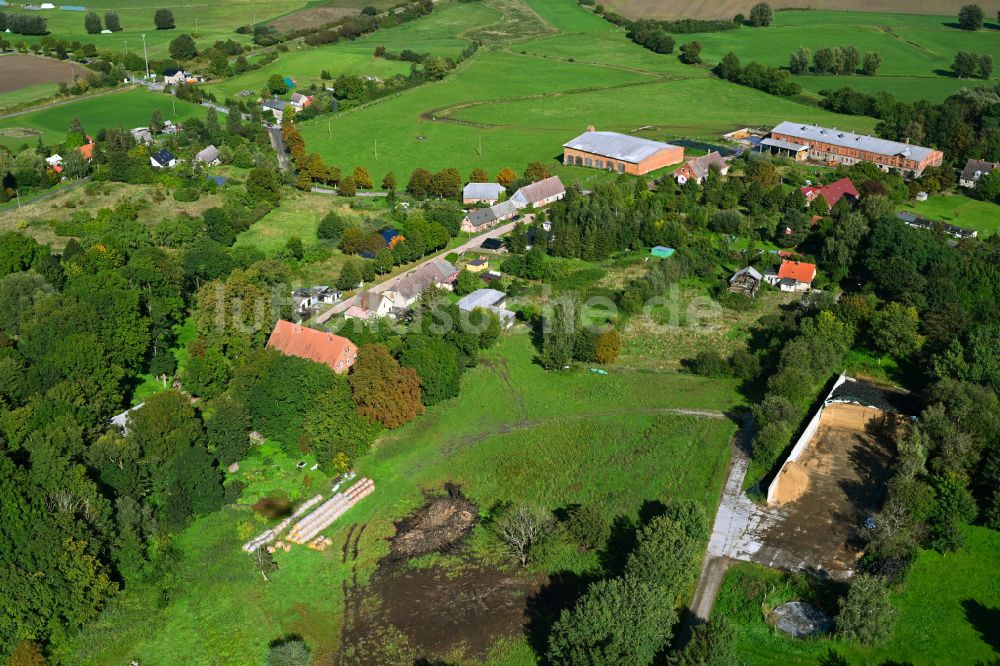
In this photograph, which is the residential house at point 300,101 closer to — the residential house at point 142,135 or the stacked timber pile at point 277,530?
the residential house at point 142,135

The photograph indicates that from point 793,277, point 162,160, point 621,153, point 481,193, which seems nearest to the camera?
point 793,277

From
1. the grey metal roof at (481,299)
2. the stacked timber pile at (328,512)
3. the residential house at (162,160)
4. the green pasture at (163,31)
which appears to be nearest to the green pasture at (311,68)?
the green pasture at (163,31)

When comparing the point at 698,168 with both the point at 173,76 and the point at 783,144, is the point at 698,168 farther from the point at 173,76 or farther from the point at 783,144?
the point at 173,76

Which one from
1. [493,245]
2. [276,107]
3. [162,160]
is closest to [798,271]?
[493,245]

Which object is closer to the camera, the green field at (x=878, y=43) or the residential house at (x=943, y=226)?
the residential house at (x=943, y=226)

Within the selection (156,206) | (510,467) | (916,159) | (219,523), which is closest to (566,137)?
(916,159)

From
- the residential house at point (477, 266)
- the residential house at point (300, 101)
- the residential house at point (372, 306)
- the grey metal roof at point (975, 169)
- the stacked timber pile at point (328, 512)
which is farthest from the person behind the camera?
the residential house at point (300, 101)
